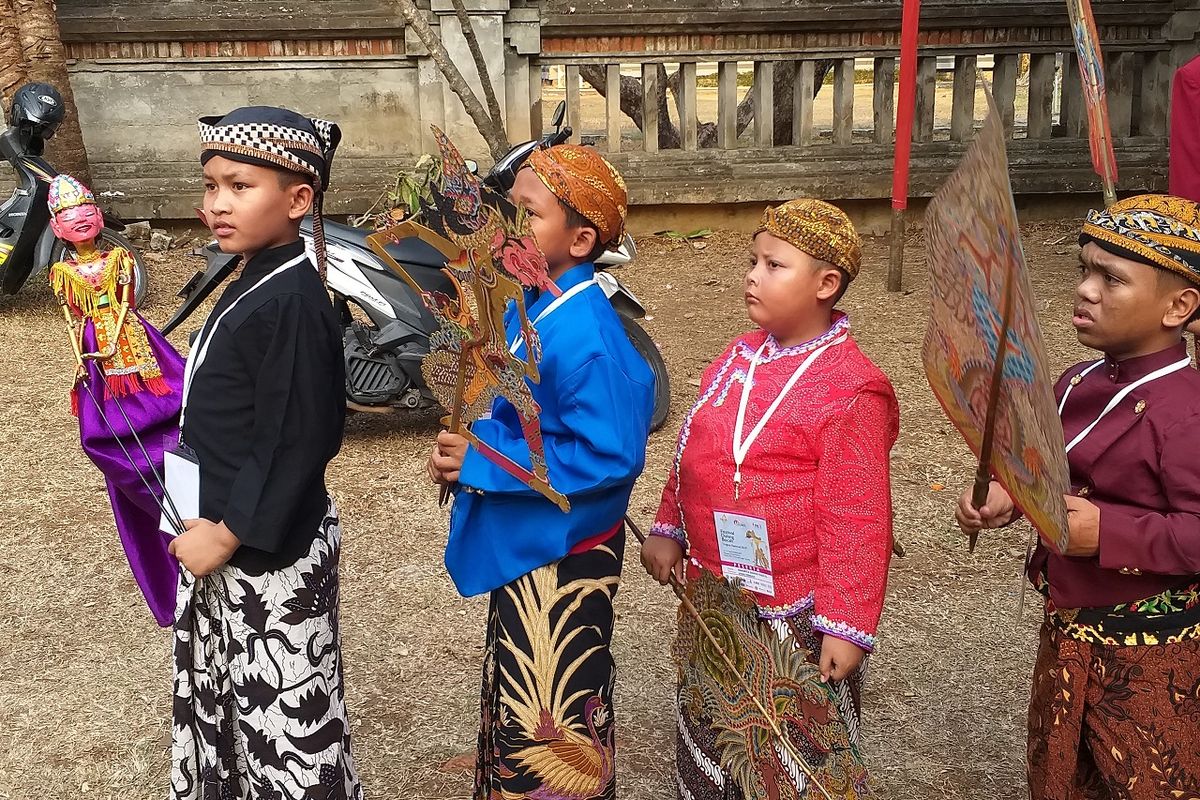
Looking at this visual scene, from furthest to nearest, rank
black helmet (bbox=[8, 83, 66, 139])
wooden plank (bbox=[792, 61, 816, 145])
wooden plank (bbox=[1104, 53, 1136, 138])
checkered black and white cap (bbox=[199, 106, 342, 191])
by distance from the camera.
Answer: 1. wooden plank (bbox=[1104, 53, 1136, 138])
2. wooden plank (bbox=[792, 61, 816, 145])
3. black helmet (bbox=[8, 83, 66, 139])
4. checkered black and white cap (bbox=[199, 106, 342, 191])

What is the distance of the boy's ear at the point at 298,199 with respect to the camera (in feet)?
7.65

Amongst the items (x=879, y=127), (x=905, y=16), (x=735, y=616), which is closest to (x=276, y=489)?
(x=735, y=616)

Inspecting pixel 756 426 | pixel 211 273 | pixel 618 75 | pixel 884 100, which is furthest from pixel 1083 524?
pixel 884 100

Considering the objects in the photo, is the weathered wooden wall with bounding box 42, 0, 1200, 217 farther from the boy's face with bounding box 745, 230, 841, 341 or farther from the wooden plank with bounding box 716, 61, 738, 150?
the boy's face with bounding box 745, 230, 841, 341

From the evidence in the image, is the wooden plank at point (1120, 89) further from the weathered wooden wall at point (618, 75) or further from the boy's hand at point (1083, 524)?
the boy's hand at point (1083, 524)

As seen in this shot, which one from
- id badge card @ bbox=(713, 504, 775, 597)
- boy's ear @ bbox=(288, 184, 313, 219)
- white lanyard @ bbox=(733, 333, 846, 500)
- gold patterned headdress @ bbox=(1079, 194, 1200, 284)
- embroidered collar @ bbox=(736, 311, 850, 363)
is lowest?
id badge card @ bbox=(713, 504, 775, 597)

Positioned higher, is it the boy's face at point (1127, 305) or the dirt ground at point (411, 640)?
the boy's face at point (1127, 305)

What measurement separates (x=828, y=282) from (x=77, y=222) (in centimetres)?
176

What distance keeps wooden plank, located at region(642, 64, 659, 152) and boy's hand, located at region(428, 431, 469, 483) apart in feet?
23.0

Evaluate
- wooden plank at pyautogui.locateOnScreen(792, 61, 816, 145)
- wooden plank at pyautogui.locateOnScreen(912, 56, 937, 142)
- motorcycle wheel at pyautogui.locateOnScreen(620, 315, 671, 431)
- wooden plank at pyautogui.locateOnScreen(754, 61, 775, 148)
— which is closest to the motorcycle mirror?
motorcycle wheel at pyautogui.locateOnScreen(620, 315, 671, 431)

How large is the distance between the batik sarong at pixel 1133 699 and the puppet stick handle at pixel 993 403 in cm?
44

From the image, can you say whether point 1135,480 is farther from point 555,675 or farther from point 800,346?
point 555,675

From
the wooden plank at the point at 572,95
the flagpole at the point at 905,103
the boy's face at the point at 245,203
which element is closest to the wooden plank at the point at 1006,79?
the flagpole at the point at 905,103

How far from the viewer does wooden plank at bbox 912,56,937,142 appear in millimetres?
9086
